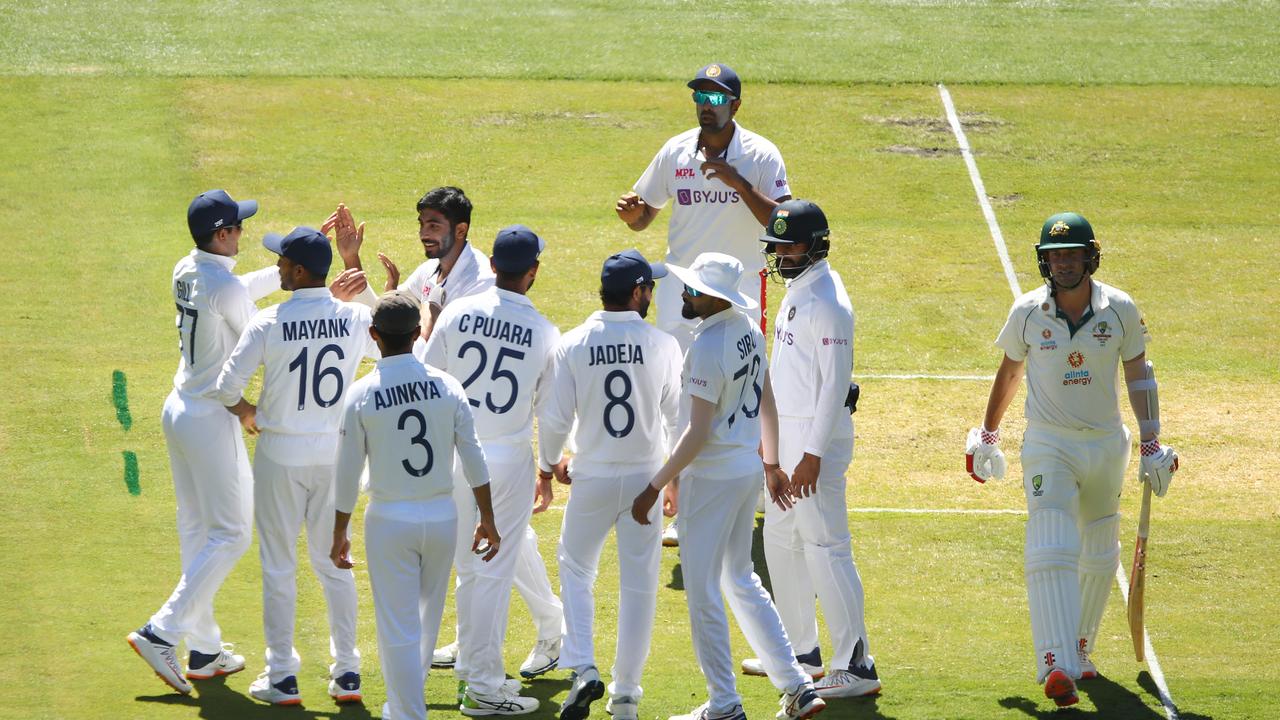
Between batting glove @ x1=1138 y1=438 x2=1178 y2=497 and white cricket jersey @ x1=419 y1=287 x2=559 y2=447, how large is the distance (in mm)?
3451

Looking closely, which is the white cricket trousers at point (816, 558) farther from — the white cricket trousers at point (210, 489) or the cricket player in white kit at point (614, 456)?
the white cricket trousers at point (210, 489)

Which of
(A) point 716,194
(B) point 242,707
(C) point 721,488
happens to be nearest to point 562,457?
(C) point 721,488

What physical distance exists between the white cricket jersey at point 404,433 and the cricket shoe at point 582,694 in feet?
4.32

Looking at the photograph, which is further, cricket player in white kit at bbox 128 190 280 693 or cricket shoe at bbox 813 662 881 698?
cricket player in white kit at bbox 128 190 280 693

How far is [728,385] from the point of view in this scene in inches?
307

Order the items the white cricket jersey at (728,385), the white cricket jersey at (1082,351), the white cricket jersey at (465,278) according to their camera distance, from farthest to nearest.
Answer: the white cricket jersey at (465,278), the white cricket jersey at (1082,351), the white cricket jersey at (728,385)

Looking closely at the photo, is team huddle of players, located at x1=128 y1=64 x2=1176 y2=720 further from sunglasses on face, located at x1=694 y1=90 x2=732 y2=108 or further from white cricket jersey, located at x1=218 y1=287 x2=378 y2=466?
sunglasses on face, located at x1=694 y1=90 x2=732 y2=108

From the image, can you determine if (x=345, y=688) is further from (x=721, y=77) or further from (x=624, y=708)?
(x=721, y=77)

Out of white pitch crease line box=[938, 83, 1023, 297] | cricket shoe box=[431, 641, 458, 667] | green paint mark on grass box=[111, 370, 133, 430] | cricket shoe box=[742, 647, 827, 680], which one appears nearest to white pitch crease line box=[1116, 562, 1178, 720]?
cricket shoe box=[742, 647, 827, 680]

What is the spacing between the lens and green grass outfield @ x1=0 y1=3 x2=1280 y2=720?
930 cm

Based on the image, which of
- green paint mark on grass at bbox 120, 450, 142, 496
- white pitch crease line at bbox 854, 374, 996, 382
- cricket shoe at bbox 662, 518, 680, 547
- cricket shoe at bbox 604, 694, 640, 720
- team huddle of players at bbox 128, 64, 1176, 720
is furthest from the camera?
white pitch crease line at bbox 854, 374, 996, 382

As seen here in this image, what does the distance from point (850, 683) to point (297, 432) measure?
3296 mm

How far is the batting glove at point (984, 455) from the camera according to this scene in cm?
902

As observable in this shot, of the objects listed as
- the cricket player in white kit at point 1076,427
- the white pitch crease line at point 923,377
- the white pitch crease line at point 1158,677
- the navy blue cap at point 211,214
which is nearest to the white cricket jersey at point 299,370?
the navy blue cap at point 211,214
